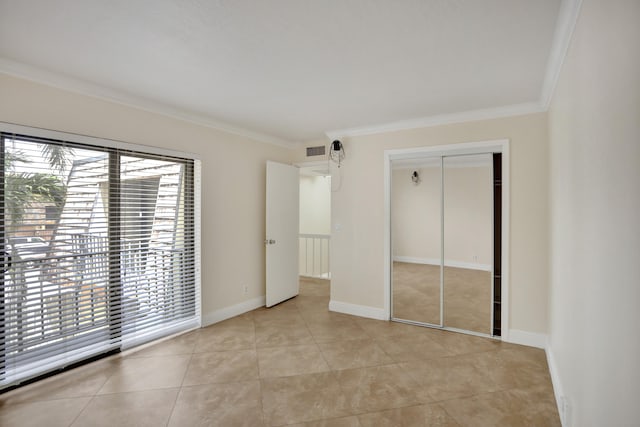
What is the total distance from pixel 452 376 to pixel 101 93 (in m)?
3.87

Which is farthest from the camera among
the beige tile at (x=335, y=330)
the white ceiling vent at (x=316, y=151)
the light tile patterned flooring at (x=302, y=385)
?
the white ceiling vent at (x=316, y=151)

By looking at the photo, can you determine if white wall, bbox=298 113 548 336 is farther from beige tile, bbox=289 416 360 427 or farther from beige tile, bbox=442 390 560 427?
beige tile, bbox=289 416 360 427

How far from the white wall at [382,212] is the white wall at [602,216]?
4.26 feet

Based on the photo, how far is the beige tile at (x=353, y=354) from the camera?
285cm

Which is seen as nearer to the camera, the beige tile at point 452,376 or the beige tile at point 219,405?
the beige tile at point 219,405

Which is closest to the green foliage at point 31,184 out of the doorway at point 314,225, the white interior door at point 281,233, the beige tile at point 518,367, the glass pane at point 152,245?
the glass pane at point 152,245

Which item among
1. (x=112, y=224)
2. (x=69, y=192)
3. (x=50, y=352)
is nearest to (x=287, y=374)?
(x=50, y=352)

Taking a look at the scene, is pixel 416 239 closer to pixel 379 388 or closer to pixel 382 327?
pixel 382 327

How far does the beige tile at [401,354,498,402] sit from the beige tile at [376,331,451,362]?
103 mm

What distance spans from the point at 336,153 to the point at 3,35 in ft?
10.7

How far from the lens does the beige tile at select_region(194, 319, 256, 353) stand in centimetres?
318

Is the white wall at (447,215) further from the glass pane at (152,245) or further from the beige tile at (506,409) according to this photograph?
the glass pane at (152,245)

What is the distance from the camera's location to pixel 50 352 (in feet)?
8.31

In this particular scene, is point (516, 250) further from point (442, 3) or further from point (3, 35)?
point (3, 35)
